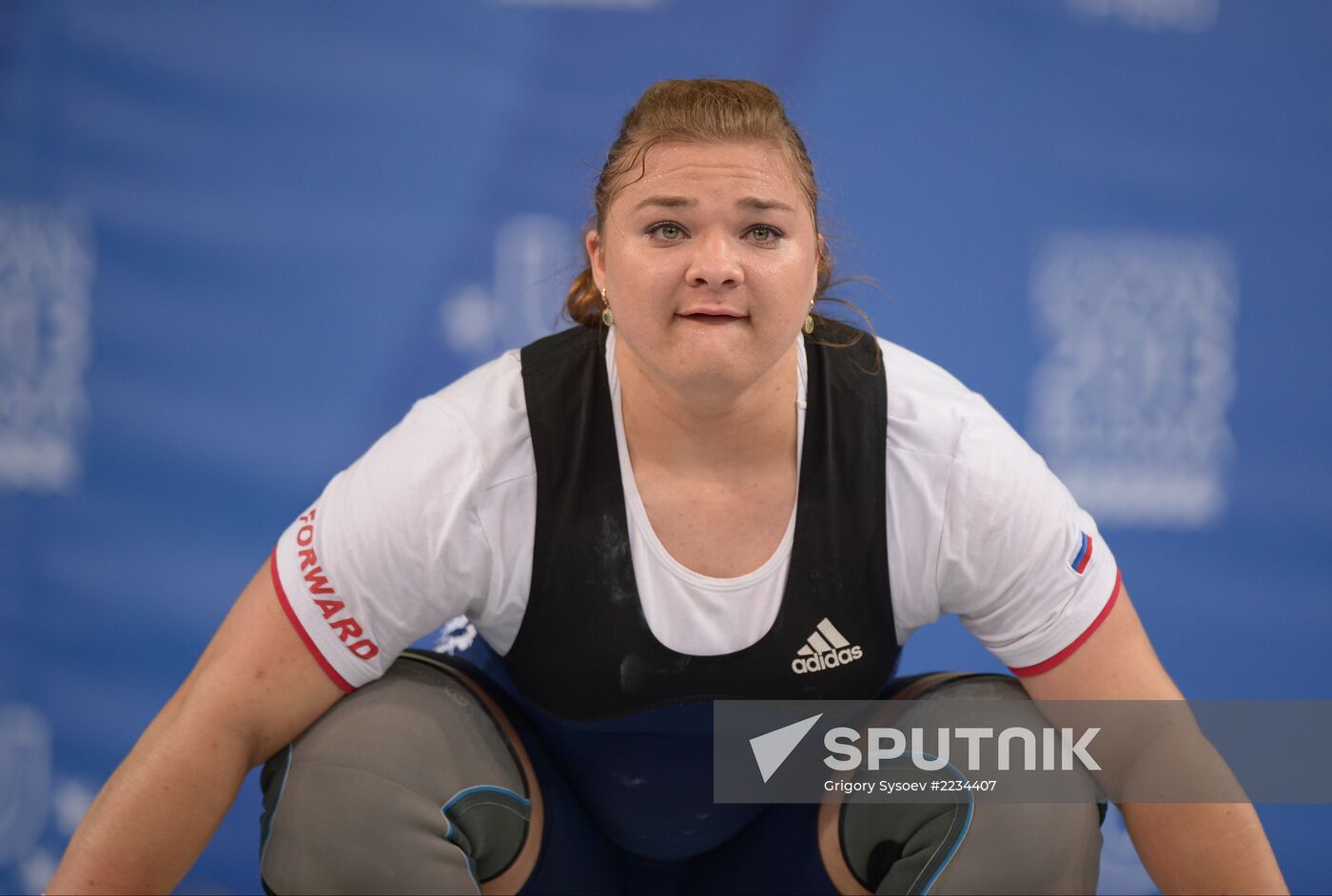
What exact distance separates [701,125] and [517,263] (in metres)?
0.64

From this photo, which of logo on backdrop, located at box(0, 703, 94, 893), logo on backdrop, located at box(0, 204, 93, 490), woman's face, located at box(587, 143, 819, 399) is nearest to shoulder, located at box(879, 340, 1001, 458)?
woman's face, located at box(587, 143, 819, 399)

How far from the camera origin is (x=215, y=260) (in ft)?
5.67

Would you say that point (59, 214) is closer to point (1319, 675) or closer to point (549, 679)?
point (549, 679)

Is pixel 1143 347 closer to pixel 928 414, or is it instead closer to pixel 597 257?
pixel 928 414

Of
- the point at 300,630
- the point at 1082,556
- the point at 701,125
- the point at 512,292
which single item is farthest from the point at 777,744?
the point at 512,292

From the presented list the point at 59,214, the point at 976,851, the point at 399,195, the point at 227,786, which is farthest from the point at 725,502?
the point at 59,214

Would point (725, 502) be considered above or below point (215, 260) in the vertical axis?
below

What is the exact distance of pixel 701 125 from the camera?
1188 mm

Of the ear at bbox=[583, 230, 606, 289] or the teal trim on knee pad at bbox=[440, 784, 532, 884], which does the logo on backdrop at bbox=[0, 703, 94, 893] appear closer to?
the teal trim on knee pad at bbox=[440, 784, 532, 884]

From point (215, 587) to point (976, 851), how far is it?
3.53 feet

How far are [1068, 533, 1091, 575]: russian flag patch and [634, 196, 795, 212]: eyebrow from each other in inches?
16.3

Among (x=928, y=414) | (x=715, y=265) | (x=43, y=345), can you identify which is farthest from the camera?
(x=43, y=345)

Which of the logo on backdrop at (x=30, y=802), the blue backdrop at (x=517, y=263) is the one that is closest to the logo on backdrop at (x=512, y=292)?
the blue backdrop at (x=517, y=263)

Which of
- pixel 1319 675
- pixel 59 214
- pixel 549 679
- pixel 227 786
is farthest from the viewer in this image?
pixel 1319 675
